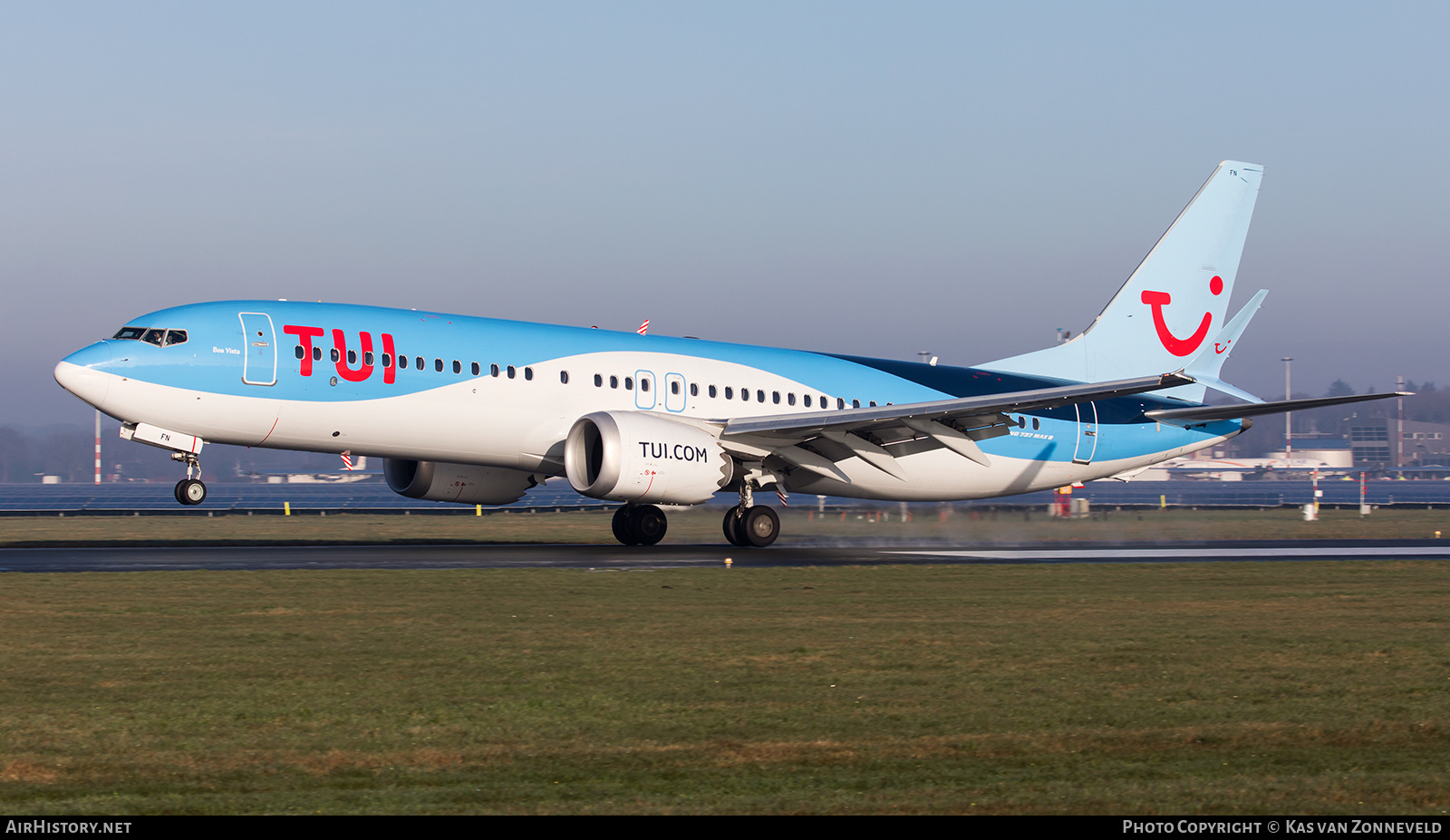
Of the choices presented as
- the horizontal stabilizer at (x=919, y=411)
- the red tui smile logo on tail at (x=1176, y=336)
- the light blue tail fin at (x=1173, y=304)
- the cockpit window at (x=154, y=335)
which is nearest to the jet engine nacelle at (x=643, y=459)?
the horizontal stabilizer at (x=919, y=411)

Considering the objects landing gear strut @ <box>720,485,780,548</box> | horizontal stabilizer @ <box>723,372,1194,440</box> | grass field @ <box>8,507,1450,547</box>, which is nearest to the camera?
horizontal stabilizer @ <box>723,372,1194,440</box>

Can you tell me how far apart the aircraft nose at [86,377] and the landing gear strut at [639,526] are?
39.6ft

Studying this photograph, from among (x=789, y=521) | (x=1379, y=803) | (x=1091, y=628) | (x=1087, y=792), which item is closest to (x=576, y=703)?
(x=1087, y=792)

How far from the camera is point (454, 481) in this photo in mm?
31438

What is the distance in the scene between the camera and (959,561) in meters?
25.6

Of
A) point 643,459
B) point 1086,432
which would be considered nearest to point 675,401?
point 643,459

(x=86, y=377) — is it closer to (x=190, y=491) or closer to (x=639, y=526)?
(x=190, y=491)

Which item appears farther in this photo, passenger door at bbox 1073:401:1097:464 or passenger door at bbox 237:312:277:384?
passenger door at bbox 1073:401:1097:464

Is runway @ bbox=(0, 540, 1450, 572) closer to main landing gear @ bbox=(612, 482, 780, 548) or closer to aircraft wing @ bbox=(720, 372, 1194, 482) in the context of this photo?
main landing gear @ bbox=(612, 482, 780, 548)

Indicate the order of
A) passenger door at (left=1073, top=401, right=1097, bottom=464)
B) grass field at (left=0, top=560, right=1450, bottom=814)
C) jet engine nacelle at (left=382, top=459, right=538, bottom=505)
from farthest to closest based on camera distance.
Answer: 1. passenger door at (left=1073, top=401, right=1097, bottom=464)
2. jet engine nacelle at (left=382, top=459, right=538, bottom=505)
3. grass field at (left=0, top=560, right=1450, bottom=814)

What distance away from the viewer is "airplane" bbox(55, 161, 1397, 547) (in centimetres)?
2611

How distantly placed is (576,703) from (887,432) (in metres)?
21.3

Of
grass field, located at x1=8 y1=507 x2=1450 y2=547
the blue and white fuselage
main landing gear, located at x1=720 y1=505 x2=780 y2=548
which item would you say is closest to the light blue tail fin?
the blue and white fuselage

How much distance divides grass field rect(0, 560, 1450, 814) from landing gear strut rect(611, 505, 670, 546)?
44.6ft
